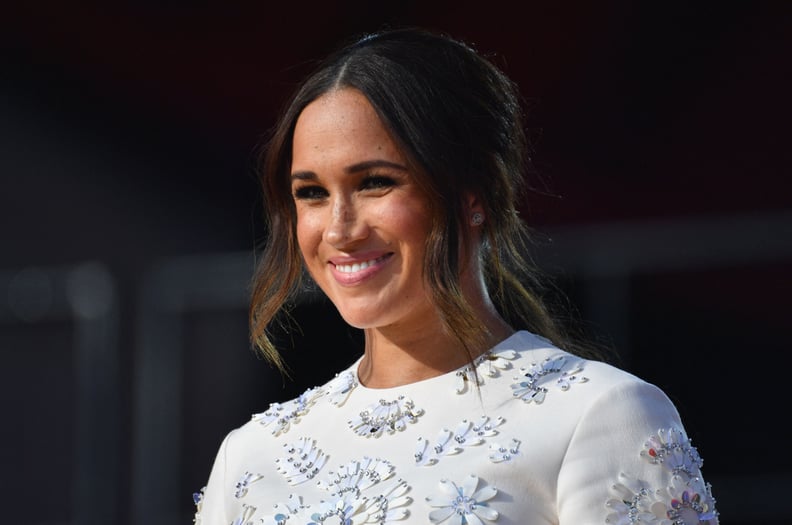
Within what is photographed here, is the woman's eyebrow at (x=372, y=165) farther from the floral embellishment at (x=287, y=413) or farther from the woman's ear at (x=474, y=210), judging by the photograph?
the floral embellishment at (x=287, y=413)

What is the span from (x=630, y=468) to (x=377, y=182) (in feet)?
1.95

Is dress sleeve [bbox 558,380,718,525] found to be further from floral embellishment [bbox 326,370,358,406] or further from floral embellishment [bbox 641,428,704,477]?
floral embellishment [bbox 326,370,358,406]

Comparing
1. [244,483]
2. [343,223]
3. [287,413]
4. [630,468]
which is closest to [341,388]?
[287,413]

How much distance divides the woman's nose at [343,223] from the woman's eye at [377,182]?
0.04 m

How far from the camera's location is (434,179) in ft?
6.84

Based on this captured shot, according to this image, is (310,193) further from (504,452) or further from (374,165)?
(504,452)

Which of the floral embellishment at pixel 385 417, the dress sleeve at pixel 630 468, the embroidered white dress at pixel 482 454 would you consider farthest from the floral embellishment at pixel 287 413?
the dress sleeve at pixel 630 468

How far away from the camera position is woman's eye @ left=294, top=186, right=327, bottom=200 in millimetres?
2209

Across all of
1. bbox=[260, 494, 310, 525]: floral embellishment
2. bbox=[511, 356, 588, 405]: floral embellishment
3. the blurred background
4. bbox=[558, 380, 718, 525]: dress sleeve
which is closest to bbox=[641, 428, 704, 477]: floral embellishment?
bbox=[558, 380, 718, 525]: dress sleeve

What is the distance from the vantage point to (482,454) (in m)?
2.04

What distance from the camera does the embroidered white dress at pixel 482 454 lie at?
6.30 ft

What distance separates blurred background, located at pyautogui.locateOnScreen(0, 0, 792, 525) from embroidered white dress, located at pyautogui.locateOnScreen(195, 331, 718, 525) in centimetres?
168

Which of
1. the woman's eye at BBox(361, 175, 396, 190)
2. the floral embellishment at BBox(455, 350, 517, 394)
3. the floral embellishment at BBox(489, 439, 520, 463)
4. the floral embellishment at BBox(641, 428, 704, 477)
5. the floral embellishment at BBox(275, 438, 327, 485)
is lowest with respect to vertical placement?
the floral embellishment at BBox(275, 438, 327, 485)

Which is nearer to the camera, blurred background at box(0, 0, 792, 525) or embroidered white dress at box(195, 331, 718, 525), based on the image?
embroidered white dress at box(195, 331, 718, 525)
